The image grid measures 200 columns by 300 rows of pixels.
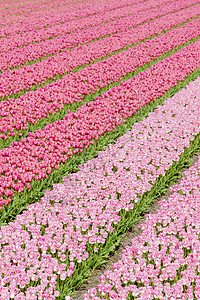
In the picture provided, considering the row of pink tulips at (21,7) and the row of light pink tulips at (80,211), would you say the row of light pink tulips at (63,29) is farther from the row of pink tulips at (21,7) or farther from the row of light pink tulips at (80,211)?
the row of light pink tulips at (80,211)

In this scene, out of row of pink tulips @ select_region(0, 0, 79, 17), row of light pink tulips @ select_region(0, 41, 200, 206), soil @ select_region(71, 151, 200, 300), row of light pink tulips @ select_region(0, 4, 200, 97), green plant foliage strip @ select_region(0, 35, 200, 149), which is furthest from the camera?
row of pink tulips @ select_region(0, 0, 79, 17)

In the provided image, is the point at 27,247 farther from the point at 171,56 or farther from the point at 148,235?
the point at 171,56

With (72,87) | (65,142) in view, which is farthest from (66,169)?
(72,87)

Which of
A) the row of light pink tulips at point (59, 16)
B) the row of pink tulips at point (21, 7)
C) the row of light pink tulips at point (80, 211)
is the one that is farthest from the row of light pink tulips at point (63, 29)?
the row of light pink tulips at point (80, 211)

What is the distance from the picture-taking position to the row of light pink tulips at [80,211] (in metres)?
4.61

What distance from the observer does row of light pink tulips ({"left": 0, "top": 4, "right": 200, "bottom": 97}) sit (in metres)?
12.8

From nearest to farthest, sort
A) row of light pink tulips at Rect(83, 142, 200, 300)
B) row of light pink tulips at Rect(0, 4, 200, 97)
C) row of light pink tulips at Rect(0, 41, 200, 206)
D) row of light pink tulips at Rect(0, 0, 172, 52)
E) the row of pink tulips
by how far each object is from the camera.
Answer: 1. row of light pink tulips at Rect(83, 142, 200, 300)
2. row of light pink tulips at Rect(0, 41, 200, 206)
3. row of light pink tulips at Rect(0, 4, 200, 97)
4. row of light pink tulips at Rect(0, 0, 172, 52)
5. the row of pink tulips

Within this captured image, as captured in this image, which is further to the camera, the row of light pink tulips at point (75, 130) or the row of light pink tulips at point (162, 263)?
the row of light pink tulips at point (75, 130)

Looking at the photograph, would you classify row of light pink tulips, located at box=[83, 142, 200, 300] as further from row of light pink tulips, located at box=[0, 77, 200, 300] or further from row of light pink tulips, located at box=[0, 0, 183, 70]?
row of light pink tulips, located at box=[0, 0, 183, 70]

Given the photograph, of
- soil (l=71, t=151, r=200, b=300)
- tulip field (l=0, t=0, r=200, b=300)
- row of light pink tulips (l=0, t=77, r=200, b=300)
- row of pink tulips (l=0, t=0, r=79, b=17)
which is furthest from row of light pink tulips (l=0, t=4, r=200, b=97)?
row of pink tulips (l=0, t=0, r=79, b=17)

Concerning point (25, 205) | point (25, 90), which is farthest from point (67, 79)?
point (25, 205)

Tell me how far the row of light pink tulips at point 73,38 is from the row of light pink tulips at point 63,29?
31cm

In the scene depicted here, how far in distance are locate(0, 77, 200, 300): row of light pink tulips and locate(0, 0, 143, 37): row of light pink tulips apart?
1723 cm

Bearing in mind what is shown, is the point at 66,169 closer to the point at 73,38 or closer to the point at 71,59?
the point at 71,59
